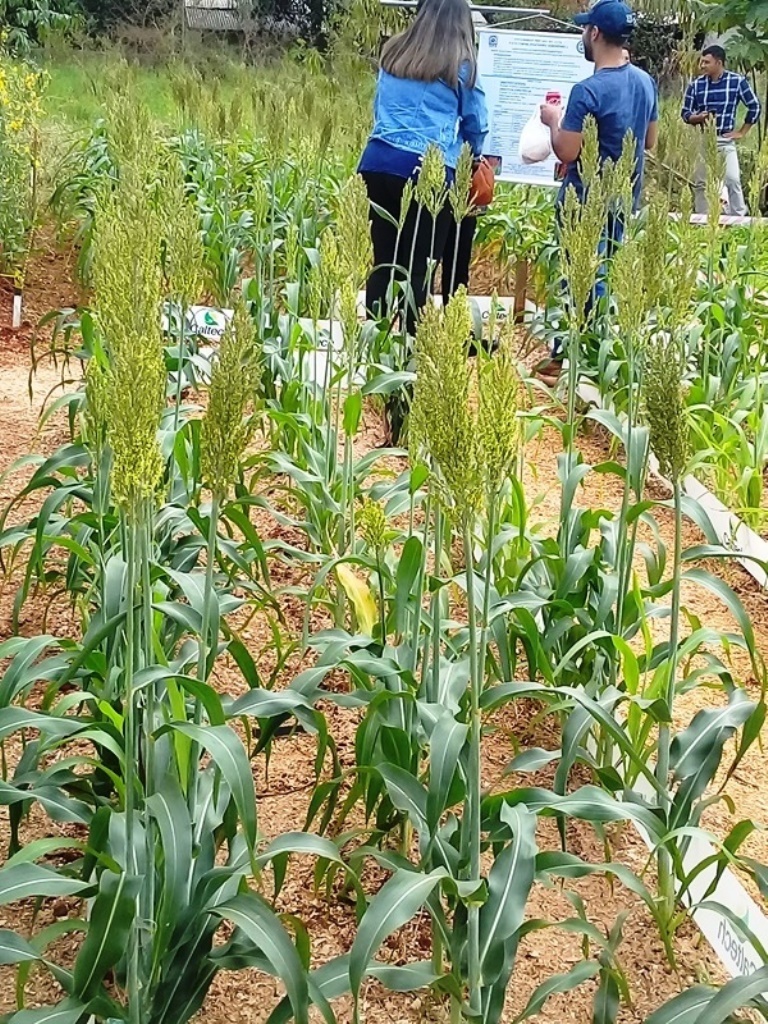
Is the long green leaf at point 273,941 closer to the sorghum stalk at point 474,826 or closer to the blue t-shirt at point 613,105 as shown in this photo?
the sorghum stalk at point 474,826

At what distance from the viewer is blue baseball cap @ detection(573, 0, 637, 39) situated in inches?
195

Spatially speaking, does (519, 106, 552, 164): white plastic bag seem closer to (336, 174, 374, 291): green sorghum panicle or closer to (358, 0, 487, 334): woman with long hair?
(358, 0, 487, 334): woman with long hair

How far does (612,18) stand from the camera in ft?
16.4

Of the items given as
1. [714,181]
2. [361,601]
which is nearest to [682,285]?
[361,601]

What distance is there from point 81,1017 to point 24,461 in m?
1.42

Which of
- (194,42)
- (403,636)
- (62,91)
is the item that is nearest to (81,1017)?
(403,636)

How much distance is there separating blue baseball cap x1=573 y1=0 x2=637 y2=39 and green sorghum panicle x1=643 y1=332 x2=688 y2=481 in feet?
12.4

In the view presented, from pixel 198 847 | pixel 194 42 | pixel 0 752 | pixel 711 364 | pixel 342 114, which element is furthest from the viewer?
pixel 194 42

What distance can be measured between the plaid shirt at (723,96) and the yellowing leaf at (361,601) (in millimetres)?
7003

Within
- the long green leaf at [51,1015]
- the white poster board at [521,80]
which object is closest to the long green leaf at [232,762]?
the long green leaf at [51,1015]

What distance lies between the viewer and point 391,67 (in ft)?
15.4

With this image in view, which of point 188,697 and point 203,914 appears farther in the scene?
point 188,697

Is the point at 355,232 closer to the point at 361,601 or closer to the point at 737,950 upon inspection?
the point at 361,601

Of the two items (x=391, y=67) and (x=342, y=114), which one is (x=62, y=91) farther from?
(x=391, y=67)
